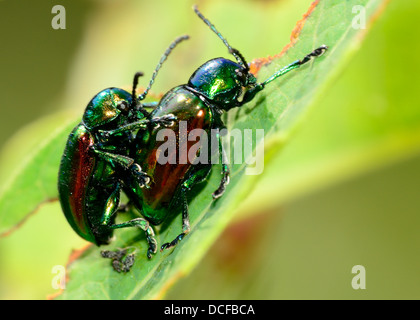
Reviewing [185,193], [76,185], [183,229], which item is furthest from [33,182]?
[183,229]

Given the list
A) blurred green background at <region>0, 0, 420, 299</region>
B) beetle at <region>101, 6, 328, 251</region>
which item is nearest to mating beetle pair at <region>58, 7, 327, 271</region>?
beetle at <region>101, 6, 328, 251</region>

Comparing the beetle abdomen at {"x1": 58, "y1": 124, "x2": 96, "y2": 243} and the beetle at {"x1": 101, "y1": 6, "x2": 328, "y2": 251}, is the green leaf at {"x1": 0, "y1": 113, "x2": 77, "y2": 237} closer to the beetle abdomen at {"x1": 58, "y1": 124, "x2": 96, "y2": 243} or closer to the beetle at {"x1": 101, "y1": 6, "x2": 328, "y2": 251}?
the beetle abdomen at {"x1": 58, "y1": 124, "x2": 96, "y2": 243}

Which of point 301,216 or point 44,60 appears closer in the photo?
point 301,216

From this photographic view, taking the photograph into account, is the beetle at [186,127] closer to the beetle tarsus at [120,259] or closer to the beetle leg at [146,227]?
the beetle leg at [146,227]
